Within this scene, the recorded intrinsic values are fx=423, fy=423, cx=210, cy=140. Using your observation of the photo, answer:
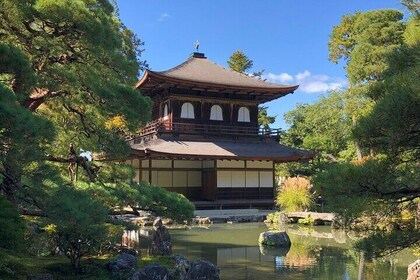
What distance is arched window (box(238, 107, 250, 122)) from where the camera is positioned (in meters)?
21.7

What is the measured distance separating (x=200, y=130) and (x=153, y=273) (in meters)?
14.6

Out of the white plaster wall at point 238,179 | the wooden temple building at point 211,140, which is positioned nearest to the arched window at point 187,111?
the wooden temple building at point 211,140

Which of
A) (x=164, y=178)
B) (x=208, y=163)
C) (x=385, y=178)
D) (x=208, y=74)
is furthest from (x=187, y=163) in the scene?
(x=385, y=178)

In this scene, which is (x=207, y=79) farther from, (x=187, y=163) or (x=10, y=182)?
(x=10, y=182)

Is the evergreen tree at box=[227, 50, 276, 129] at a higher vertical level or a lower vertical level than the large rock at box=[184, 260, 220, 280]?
higher

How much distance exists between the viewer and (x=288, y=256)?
998 cm

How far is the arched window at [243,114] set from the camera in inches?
853

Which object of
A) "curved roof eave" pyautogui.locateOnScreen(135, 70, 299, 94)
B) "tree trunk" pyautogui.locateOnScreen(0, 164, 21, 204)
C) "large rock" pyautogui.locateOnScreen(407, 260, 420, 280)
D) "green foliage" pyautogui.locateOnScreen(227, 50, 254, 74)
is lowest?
"large rock" pyautogui.locateOnScreen(407, 260, 420, 280)

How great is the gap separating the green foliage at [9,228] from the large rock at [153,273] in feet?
7.18

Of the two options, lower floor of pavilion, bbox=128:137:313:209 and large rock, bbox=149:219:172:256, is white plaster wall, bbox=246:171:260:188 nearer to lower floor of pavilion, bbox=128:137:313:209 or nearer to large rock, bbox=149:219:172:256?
lower floor of pavilion, bbox=128:137:313:209

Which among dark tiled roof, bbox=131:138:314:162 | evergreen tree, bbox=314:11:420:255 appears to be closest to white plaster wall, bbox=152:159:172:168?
dark tiled roof, bbox=131:138:314:162

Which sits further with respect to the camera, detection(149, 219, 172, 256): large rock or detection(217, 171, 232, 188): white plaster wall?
detection(217, 171, 232, 188): white plaster wall

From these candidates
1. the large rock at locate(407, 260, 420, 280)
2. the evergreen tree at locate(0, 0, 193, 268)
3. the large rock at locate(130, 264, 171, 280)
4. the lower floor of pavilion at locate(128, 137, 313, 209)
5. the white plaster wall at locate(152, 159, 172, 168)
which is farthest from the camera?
the white plaster wall at locate(152, 159, 172, 168)

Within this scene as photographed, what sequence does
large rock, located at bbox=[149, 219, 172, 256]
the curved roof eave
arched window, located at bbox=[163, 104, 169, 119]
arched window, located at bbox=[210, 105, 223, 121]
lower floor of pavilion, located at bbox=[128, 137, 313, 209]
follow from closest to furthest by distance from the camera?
large rock, located at bbox=[149, 219, 172, 256]
the curved roof eave
lower floor of pavilion, located at bbox=[128, 137, 313, 209]
arched window, located at bbox=[163, 104, 169, 119]
arched window, located at bbox=[210, 105, 223, 121]
